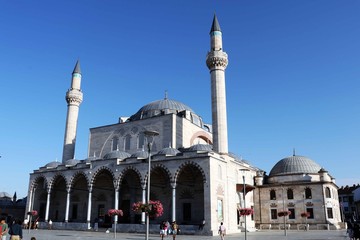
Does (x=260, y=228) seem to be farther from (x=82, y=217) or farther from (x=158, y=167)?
(x=82, y=217)

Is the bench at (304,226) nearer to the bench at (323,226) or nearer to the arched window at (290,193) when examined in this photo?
the bench at (323,226)

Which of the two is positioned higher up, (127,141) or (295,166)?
(127,141)

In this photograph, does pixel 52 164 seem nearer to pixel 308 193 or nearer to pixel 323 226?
pixel 308 193

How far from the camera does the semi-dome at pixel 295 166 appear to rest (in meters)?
36.7

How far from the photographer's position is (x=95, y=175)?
31922 millimetres

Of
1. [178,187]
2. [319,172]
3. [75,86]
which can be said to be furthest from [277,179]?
[75,86]

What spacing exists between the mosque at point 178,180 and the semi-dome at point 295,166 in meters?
0.11

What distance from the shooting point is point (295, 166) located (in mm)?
37125

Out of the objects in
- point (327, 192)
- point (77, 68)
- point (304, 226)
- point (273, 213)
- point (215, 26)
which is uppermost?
point (215, 26)

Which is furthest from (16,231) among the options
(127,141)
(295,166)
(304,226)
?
(295,166)

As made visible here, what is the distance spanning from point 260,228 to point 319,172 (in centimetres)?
865

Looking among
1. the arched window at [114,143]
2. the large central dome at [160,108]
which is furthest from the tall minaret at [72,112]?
the large central dome at [160,108]

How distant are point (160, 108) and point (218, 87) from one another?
33.6ft

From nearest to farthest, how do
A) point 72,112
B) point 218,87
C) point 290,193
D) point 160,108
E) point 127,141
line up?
point 218,87 → point 290,193 → point 127,141 → point 160,108 → point 72,112
